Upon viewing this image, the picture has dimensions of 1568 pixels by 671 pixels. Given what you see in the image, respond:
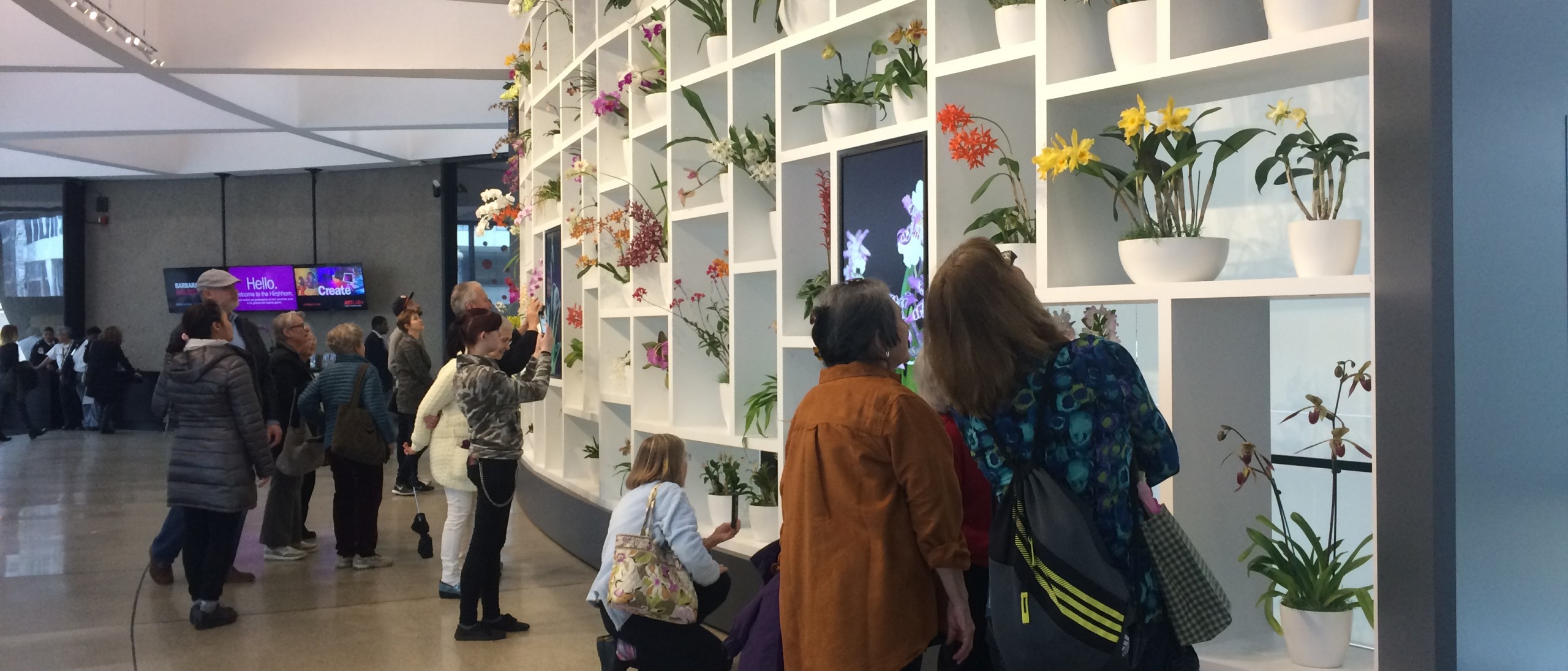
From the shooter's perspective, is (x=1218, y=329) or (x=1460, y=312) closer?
(x=1460, y=312)

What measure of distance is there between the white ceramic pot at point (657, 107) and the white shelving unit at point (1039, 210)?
5cm

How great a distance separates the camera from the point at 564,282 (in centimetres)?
676

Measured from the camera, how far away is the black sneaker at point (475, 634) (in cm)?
460

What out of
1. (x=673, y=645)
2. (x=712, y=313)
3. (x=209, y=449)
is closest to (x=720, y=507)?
(x=712, y=313)

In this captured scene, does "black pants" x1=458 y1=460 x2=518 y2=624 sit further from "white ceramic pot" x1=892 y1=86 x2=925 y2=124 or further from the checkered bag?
the checkered bag

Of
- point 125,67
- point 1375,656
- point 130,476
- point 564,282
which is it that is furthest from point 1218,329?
point 130,476

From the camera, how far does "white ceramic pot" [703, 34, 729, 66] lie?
15.4 feet

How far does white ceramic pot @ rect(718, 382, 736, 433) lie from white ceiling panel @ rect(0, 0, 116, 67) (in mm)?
5930

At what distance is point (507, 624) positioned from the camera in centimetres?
468

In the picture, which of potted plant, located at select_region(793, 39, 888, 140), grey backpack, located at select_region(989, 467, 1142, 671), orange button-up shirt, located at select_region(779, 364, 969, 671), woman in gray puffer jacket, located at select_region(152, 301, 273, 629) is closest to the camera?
grey backpack, located at select_region(989, 467, 1142, 671)

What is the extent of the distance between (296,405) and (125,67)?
387cm

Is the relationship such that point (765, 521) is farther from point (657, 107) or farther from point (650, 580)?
point (657, 107)

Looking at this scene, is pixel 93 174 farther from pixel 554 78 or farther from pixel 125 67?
pixel 554 78

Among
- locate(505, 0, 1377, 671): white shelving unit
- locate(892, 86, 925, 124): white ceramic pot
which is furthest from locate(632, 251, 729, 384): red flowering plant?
locate(892, 86, 925, 124): white ceramic pot
